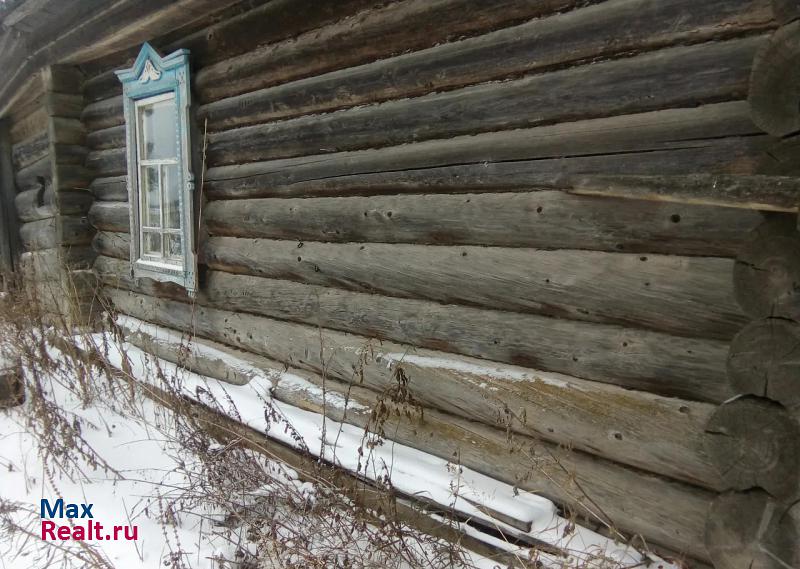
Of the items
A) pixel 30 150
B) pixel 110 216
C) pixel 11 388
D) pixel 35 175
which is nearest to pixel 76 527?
pixel 11 388

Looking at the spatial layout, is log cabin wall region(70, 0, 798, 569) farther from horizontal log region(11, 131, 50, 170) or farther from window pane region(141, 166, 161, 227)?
horizontal log region(11, 131, 50, 170)

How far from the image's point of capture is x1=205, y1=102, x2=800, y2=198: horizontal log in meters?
1.84

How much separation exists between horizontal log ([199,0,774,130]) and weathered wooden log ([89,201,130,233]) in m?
2.37

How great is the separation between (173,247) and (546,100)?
3.35 metres

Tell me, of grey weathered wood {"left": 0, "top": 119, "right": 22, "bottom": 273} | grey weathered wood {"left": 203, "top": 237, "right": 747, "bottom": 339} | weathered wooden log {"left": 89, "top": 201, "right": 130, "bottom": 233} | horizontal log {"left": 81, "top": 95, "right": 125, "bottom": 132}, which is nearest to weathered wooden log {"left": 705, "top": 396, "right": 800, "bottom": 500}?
grey weathered wood {"left": 203, "top": 237, "right": 747, "bottom": 339}

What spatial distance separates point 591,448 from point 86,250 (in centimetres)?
510

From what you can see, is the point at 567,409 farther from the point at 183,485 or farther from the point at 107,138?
the point at 107,138

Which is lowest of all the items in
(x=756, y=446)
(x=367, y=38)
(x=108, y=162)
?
(x=756, y=446)

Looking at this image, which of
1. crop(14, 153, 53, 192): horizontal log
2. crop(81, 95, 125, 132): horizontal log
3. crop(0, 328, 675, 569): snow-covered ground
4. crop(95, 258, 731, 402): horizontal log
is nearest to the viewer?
crop(95, 258, 731, 402): horizontal log

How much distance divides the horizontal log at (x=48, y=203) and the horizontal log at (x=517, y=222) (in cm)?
292

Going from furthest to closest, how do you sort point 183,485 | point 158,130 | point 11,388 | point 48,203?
point 48,203 < point 158,130 < point 11,388 < point 183,485

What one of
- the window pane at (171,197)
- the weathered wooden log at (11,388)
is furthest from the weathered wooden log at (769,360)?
the weathered wooden log at (11,388)

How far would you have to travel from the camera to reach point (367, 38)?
2867 millimetres

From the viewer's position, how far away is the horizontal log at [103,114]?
5.05 metres
